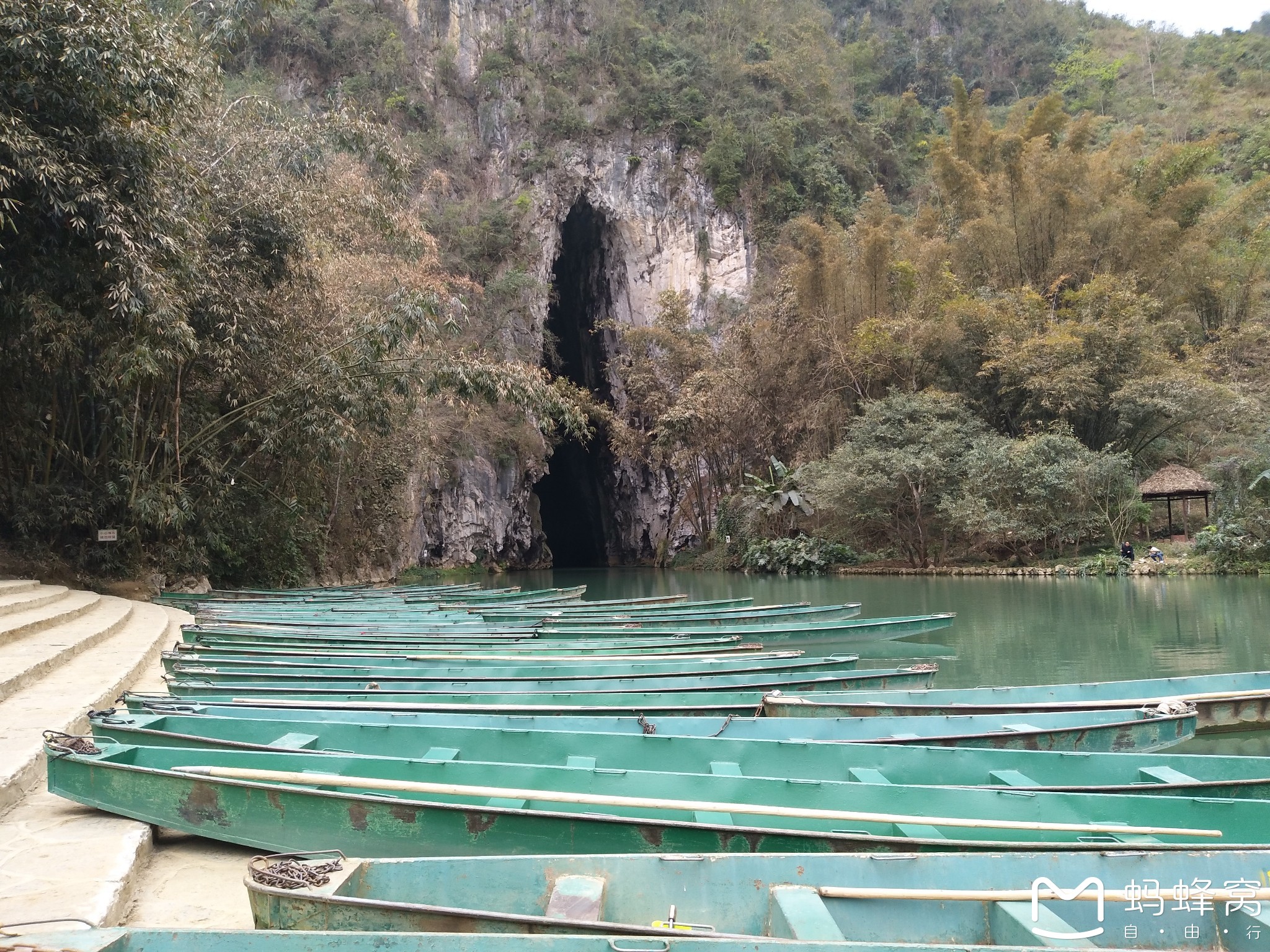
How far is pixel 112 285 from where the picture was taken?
9.24 metres

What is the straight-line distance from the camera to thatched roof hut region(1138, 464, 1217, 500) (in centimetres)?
1873

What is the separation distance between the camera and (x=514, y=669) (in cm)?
597

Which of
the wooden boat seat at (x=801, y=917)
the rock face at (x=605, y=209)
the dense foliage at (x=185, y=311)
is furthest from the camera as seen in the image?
the rock face at (x=605, y=209)

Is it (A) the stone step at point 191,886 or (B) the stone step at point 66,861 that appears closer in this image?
(B) the stone step at point 66,861

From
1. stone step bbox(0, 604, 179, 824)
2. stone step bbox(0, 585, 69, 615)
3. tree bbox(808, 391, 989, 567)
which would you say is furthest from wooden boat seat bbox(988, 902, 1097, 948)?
tree bbox(808, 391, 989, 567)

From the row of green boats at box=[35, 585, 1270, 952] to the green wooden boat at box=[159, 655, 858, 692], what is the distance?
0.03m

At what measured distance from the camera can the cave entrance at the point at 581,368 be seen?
33625 mm

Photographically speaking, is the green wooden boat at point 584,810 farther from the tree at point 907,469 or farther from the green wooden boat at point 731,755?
the tree at point 907,469

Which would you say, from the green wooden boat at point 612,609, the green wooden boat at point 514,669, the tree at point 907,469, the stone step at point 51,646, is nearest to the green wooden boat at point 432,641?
the stone step at point 51,646

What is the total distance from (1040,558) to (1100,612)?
26.5 ft

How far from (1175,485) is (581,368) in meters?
22.6

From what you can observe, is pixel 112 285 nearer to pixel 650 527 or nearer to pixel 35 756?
pixel 35 756

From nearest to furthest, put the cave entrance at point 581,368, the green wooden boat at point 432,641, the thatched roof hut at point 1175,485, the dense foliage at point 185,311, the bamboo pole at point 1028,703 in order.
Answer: the bamboo pole at point 1028,703 < the green wooden boat at point 432,641 < the dense foliage at point 185,311 < the thatched roof hut at point 1175,485 < the cave entrance at point 581,368

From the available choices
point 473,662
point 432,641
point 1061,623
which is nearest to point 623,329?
point 1061,623
